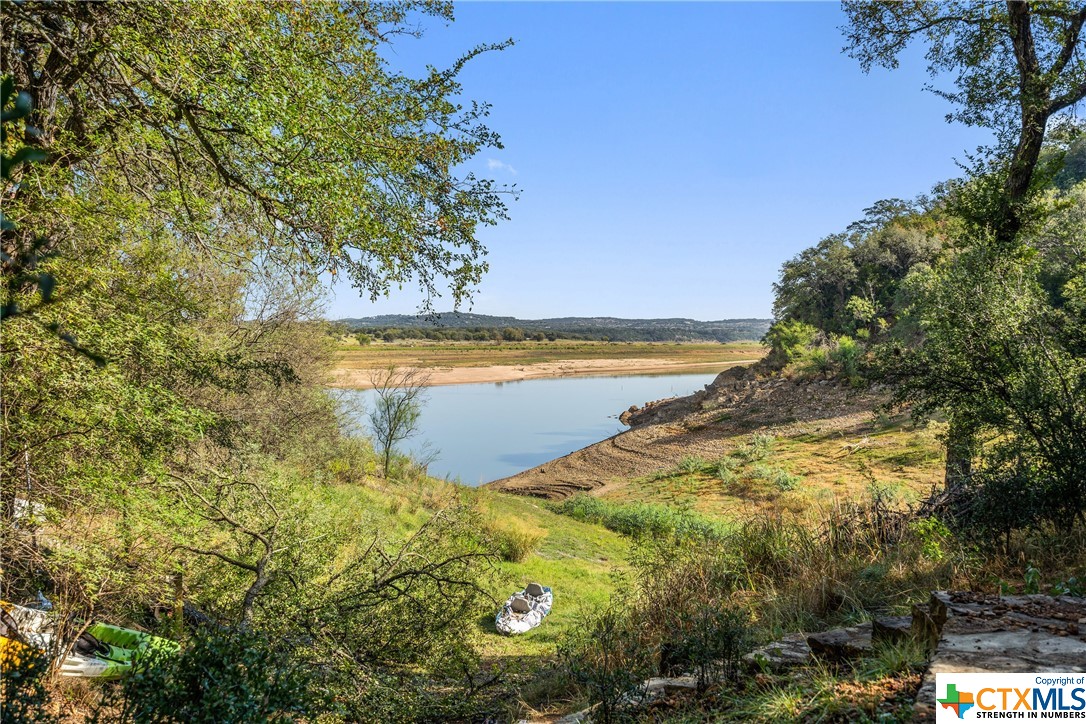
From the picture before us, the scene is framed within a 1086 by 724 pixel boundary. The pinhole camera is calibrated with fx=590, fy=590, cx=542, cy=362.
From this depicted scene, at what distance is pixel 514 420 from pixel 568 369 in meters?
42.0

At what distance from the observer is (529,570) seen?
12312 millimetres

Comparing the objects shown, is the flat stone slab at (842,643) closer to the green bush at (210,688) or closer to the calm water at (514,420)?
the green bush at (210,688)

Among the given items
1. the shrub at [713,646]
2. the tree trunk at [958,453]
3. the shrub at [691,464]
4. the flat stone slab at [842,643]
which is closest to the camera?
the flat stone slab at [842,643]

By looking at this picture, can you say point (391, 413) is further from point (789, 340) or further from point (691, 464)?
point (789, 340)

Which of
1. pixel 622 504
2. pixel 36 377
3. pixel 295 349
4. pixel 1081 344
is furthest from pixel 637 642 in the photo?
pixel 622 504

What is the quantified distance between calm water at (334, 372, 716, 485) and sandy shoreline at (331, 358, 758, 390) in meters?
2.44

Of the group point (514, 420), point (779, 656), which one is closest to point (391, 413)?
point (779, 656)

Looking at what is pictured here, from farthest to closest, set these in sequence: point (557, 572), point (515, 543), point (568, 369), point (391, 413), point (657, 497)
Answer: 1. point (568, 369)
2. point (391, 413)
3. point (657, 497)
4. point (515, 543)
5. point (557, 572)

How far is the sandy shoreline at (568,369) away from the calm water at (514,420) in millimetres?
2438

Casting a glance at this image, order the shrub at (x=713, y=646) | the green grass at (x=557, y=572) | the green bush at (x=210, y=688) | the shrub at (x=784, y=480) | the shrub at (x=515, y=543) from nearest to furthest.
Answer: the green bush at (x=210, y=688), the shrub at (x=713, y=646), the green grass at (x=557, y=572), the shrub at (x=515, y=543), the shrub at (x=784, y=480)

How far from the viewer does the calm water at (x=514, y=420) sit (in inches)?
1209

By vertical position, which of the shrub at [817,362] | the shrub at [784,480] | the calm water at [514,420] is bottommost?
the calm water at [514,420]

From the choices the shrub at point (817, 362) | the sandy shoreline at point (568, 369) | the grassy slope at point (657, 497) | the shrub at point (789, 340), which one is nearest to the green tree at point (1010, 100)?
the grassy slope at point (657, 497)

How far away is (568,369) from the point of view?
86875mm
